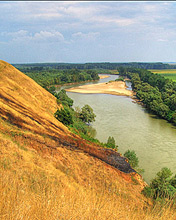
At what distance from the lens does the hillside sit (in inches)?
150

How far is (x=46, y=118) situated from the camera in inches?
833

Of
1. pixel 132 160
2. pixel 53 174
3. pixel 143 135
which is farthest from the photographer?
pixel 143 135

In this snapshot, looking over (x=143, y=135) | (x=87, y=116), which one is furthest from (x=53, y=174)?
(x=143, y=135)

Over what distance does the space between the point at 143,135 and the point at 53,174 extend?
21.8 meters

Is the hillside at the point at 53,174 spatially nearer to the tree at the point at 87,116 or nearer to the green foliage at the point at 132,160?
the green foliage at the point at 132,160

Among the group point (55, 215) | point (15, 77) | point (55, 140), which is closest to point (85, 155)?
point (55, 140)

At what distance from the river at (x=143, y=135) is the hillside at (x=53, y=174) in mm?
5311

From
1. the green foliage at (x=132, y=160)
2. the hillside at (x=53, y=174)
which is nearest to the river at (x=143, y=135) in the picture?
the green foliage at (x=132, y=160)

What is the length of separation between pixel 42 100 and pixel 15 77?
18.8 feet

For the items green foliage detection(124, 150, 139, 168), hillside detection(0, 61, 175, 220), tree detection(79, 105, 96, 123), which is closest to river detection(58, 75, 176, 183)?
green foliage detection(124, 150, 139, 168)

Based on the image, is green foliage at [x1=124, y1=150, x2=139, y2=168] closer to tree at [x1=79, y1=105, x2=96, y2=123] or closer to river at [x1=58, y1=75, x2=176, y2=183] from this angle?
river at [x1=58, y1=75, x2=176, y2=183]

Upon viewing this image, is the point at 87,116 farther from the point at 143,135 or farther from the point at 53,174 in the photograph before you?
the point at 53,174

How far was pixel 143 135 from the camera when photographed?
2958 cm

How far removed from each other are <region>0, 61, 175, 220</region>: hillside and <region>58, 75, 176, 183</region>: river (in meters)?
5.31
